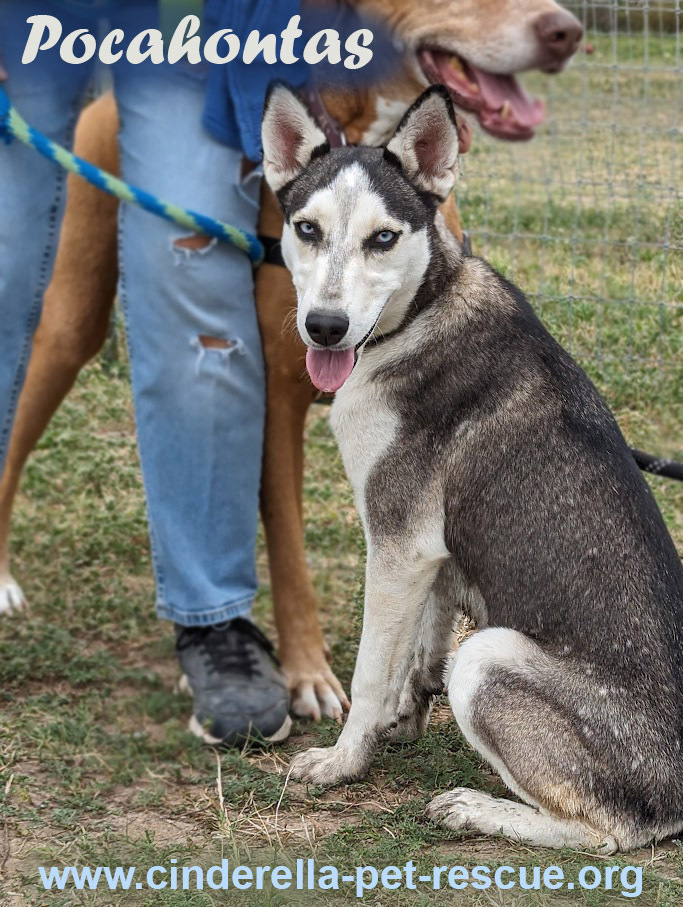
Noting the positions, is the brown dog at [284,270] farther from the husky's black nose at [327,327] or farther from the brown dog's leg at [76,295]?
the husky's black nose at [327,327]

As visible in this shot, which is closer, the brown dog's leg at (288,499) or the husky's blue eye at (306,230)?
the husky's blue eye at (306,230)

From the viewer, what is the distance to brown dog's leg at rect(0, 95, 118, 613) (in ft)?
14.0

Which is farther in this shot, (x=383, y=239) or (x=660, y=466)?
(x=660, y=466)

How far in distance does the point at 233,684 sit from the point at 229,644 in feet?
0.48

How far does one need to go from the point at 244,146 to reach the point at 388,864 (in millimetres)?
2090

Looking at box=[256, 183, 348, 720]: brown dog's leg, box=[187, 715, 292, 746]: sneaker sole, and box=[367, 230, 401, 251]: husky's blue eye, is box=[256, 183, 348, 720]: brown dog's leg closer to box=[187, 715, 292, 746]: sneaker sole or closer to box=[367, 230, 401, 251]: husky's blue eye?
box=[187, 715, 292, 746]: sneaker sole

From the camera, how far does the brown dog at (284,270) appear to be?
3.64 m

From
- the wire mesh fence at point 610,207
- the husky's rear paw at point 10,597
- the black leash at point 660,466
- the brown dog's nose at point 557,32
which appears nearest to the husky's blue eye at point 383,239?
A: the brown dog's nose at point 557,32

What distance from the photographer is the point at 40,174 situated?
3.94 meters

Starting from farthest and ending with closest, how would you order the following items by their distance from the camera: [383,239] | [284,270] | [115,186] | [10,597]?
[10,597]
[284,270]
[115,186]
[383,239]

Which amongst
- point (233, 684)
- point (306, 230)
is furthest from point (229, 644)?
point (306, 230)

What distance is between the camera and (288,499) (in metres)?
4.14

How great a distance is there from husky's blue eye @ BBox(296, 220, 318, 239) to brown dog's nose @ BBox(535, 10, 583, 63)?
97cm

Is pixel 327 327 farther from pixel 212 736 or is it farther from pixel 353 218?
pixel 212 736
